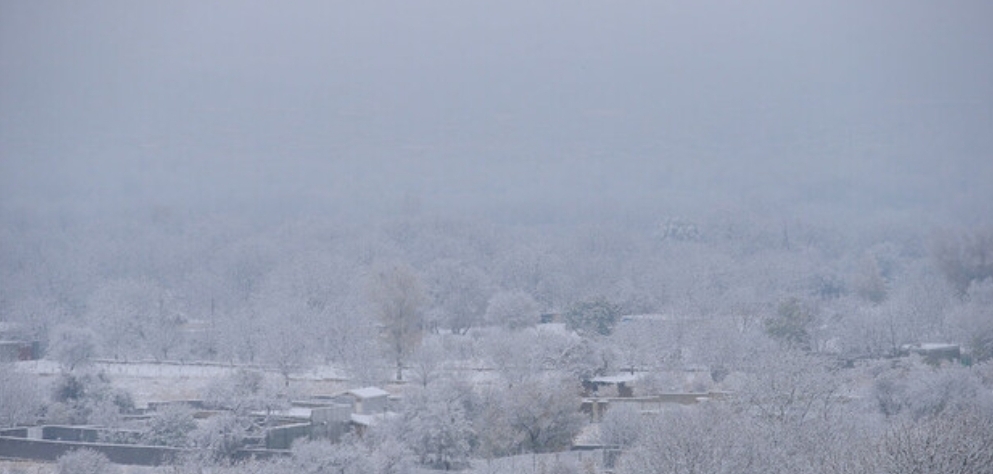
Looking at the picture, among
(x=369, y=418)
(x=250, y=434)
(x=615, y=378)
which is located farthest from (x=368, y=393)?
(x=615, y=378)

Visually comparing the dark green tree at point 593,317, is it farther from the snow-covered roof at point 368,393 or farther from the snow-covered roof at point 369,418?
the snow-covered roof at point 369,418

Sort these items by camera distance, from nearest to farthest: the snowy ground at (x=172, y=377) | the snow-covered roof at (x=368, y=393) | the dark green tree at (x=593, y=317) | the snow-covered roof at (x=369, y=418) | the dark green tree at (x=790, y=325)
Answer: the snow-covered roof at (x=369, y=418) → the snow-covered roof at (x=368, y=393) → the snowy ground at (x=172, y=377) → the dark green tree at (x=790, y=325) → the dark green tree at (x=593, y=317)

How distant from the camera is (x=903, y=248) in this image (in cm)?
6944

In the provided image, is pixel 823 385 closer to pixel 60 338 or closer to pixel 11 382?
pixel 11 382

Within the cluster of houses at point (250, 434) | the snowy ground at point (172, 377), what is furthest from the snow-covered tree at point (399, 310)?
the cluster of houses at point (250, 434)

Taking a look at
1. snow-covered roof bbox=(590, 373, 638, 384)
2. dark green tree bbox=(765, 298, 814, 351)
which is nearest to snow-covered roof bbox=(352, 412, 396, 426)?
snow-covered roof bbox=(590, 373, 638, 384)

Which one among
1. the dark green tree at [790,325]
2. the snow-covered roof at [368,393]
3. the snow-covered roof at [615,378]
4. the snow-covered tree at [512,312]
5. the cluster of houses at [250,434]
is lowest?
the cluster of houses at [250,434]

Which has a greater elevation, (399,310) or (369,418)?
(399,310)

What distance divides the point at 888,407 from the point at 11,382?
16.6 metres

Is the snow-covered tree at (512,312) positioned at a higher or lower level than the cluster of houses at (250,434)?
higher

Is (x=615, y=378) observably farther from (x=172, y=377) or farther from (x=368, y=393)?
→ (x=172, y=377)

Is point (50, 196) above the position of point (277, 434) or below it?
above

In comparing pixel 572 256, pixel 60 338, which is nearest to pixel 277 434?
pixel 60 338

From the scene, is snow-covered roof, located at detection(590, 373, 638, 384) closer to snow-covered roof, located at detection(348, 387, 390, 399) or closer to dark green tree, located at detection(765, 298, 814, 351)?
snow-covered roof, located at detection(348, 387, 390, 399)
